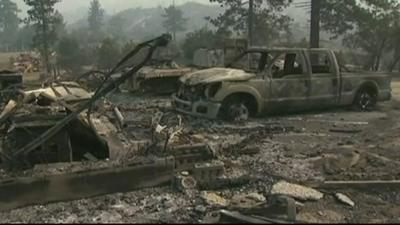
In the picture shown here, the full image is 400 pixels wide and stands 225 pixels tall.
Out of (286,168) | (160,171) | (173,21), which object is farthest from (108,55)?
(173,21)

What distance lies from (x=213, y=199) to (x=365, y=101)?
28.2 feet

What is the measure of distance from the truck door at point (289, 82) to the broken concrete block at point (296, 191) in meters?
5.56

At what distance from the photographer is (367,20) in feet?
102

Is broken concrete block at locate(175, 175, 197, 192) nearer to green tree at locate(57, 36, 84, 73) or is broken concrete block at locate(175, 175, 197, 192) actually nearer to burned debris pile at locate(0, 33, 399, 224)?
burned debris pile at locate(0, 33, 399, 224)

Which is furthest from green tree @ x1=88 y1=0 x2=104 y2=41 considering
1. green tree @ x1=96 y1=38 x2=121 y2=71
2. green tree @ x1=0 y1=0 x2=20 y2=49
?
green tree @ x1=96 y1=38 x2=121 y2=71

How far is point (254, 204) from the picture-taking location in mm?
6277

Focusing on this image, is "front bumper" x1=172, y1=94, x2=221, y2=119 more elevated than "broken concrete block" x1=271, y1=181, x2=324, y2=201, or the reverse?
"front bumper" x1=172, y1=94, x2=221, y2=119

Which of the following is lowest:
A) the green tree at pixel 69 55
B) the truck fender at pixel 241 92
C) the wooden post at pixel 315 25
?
the green tree at pixel 69 55

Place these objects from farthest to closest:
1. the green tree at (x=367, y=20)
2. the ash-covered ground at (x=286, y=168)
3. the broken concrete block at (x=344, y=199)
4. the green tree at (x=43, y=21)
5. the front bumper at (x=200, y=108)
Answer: the green tree at (x=43, y=21) < the green tree at (x=367, y=20) < the front bumper at (x=200, y=108) < the broken concrete block at (x=344, y=199) < the ash-covered ground at (x=286, y=168)

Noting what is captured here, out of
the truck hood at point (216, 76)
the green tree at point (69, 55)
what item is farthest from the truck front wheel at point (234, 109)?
the green tree at point (69, 55)

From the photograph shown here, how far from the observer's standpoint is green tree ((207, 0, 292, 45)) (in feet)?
111

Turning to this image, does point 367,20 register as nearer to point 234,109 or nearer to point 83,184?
point 234,109

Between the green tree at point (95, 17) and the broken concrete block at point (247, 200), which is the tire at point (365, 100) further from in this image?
the green tree at point (95, 17)

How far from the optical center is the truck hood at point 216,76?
39.3ft
